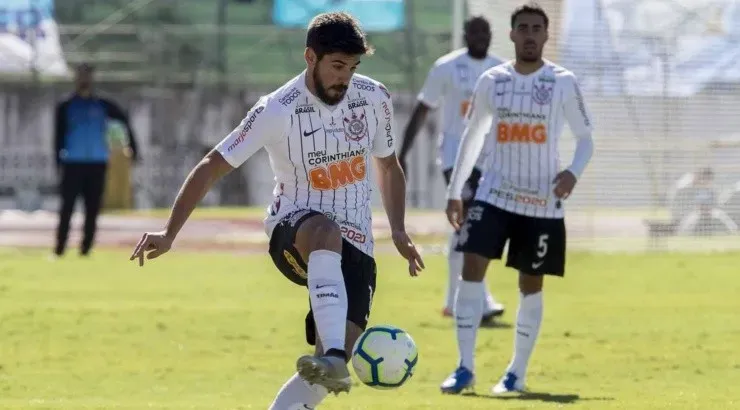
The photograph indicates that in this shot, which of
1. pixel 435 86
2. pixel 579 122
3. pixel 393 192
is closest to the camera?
pixel 393 192

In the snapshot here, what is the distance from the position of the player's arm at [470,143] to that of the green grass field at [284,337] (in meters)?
1.16

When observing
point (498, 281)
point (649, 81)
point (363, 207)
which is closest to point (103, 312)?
point (498, 281)

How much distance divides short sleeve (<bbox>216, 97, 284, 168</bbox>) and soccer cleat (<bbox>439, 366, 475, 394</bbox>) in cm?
301

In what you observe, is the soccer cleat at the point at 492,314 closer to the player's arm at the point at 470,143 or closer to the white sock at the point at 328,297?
the player's arm at the point at 470,143

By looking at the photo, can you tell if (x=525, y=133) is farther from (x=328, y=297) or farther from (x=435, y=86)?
(x=435, y=86)

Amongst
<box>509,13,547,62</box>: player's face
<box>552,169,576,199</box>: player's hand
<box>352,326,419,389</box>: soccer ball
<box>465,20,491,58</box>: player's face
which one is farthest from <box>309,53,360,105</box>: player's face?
<box>465,20,491,58</box>: player's face

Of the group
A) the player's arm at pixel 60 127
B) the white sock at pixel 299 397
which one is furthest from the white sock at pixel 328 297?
the player's arm at pixel 60 127

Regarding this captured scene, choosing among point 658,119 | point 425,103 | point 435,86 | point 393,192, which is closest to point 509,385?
point 393,192

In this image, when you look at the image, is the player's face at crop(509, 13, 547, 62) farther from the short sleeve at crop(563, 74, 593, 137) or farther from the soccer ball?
the soccer ball

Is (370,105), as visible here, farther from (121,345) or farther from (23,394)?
(121,345)

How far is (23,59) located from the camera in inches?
1391

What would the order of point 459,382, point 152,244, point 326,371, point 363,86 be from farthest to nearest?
point 459,382 → point 363,86 → point 152,244 → point 326,371

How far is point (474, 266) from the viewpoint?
34.1 ft

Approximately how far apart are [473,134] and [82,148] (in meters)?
12.5
